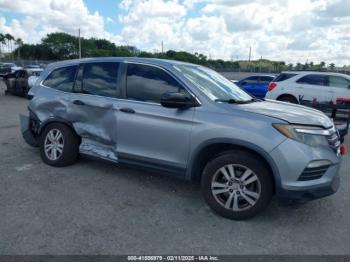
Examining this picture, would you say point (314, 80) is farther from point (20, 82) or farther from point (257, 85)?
point (20, 82)

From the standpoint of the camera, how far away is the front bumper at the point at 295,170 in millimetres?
3217

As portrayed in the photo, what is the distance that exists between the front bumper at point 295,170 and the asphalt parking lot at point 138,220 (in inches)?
17.3

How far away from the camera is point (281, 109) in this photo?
3.84 meters

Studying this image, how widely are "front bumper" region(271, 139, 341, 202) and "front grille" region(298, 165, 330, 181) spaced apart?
3cm

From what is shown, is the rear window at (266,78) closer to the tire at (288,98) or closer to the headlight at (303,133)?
the tire at (288,98)

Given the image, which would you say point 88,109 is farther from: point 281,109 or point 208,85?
point 281,109

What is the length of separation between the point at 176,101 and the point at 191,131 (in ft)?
1.28

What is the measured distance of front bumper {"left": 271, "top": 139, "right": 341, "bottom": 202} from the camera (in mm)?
3217

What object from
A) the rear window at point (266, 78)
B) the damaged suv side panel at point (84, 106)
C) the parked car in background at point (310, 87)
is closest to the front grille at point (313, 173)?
the damaged suv side panel at point (84, 106)

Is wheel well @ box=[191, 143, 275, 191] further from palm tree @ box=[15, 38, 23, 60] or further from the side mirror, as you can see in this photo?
palm tree @ box=[15, 38, 23, 60]

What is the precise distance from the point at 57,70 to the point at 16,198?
2.20 m

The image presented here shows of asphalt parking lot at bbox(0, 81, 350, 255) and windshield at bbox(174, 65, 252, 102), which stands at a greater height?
windshield at bbox(174, 65, 252, 102)

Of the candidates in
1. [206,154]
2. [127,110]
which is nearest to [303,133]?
[206,154]

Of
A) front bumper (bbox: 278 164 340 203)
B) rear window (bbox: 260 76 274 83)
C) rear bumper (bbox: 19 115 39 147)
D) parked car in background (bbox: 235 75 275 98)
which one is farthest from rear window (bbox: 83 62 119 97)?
rear window (bbox: 260 76 274 83)
